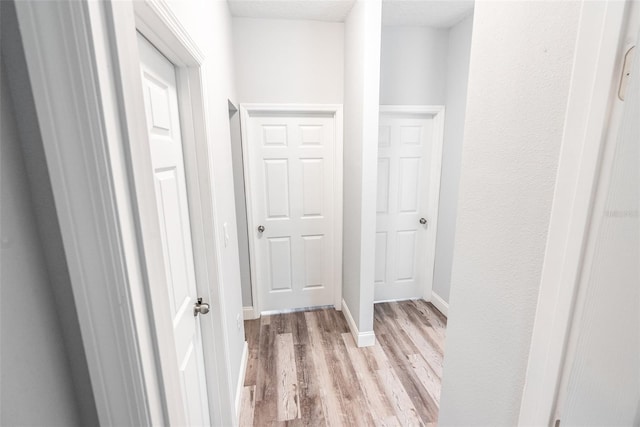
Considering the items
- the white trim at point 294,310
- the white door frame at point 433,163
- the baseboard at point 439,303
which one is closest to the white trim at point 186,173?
the white trim at point 294,310

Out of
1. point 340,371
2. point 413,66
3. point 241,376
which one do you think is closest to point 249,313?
point 241,376

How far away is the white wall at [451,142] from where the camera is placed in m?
2.37

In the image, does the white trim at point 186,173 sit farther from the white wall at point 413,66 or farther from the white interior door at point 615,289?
the white wall at point 413,66

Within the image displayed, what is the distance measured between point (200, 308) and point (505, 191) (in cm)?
124

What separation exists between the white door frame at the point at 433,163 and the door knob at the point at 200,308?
218cm

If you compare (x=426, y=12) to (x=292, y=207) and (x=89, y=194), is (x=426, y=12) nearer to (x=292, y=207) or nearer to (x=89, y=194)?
(x=292, y=207)

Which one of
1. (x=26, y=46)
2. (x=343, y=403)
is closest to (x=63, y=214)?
(x=26, y=46)

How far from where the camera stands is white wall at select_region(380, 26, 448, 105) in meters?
2.49

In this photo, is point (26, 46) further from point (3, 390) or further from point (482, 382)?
point (482, 382)

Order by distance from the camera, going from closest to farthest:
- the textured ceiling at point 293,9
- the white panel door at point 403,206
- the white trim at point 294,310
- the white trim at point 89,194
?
the white trim at point 89,194 → the textured ceiling at point 293,9 → the white panel door at point 403,206 → the white trim at point 294,310

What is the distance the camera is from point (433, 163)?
9.00 feet

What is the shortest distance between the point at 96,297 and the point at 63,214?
0.42 ft

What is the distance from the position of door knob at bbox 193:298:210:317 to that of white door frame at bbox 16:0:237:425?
0.73m

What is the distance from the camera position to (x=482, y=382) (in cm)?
87
